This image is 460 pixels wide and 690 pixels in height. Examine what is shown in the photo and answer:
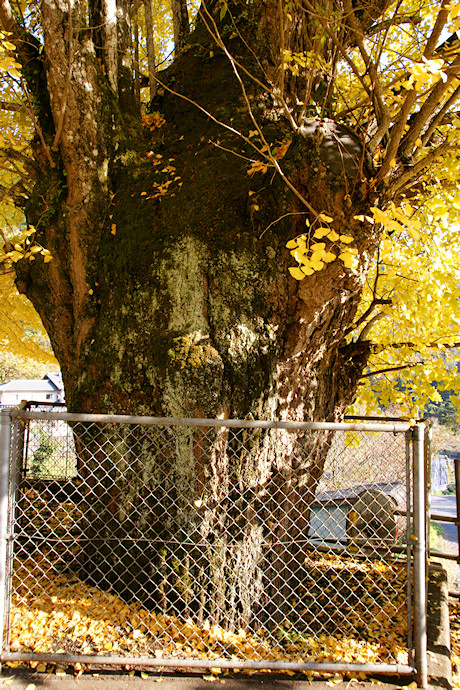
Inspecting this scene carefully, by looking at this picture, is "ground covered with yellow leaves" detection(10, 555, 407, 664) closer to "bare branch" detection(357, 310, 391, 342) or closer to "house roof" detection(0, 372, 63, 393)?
"bare branch" detection(357, 310, 391, 342)

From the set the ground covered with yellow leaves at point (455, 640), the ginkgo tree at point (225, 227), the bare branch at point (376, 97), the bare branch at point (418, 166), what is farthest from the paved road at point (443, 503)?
the bare branch at point (376, 97)

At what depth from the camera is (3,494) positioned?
7.70 ft

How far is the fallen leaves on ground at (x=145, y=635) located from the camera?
2471 millimetres

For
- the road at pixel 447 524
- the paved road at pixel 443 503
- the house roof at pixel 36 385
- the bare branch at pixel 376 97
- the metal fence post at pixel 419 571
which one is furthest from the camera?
the house roof at pixel 36 385

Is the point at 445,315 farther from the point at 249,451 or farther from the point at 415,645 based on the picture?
the point at 415,645

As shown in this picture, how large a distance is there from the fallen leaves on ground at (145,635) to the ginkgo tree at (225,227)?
227 mm

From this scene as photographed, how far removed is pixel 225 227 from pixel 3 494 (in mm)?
2091

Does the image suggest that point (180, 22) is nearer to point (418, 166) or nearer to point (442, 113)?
point (442, 113)

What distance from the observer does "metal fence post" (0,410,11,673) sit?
2.34 metres

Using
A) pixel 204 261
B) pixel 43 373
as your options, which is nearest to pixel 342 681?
pixel 204 261

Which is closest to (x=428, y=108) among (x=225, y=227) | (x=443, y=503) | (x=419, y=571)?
(x=225, y=227)

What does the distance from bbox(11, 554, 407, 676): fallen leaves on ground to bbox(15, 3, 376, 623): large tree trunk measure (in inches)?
6.7

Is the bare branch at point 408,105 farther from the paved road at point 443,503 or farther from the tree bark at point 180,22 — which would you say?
the paved road at point 443,503

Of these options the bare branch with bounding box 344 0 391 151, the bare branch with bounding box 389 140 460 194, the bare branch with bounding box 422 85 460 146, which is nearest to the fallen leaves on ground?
the bare branch with bounding box 389 140 460 194
